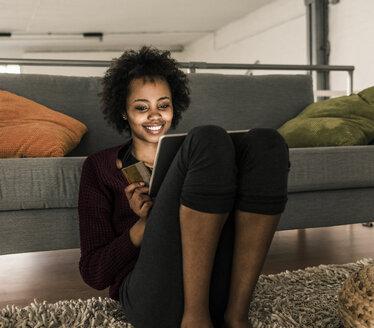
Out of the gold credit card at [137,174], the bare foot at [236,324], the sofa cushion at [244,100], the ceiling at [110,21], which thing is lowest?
the bare foot at [236,324]

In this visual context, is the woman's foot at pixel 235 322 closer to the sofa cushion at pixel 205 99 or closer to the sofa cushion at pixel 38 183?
the sofa cushion at pixel 38 183

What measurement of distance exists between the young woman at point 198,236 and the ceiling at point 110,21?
631cm

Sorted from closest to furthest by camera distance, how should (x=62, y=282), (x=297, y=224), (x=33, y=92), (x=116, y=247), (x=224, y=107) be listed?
(x=116, y=247) → (x=62, y=282) → (x=297, y=224) → (x=33, y=92) → (x=224, y=107)

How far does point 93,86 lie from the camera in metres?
2.19

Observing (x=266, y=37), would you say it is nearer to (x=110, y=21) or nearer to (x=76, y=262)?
(x=110, y=21)

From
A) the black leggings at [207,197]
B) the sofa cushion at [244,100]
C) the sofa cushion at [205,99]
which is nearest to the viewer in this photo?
the black leggings at [207,197]

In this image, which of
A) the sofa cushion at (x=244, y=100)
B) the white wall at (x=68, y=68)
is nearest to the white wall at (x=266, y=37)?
the white wall at (x=68, y=68)

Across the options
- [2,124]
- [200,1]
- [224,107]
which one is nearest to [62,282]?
[2,124]

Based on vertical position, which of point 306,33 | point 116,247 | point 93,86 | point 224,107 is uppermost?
point 306,33

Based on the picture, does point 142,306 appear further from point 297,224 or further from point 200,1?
point 200,1

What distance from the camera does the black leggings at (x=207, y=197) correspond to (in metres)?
0.80

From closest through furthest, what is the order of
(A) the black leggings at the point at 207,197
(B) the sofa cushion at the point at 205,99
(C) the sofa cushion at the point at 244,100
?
(A) the black leggings at the point at 207,197, (B) the sofa cushion at the point at 205,99, (C) the sofa cushion at the point at 244,100

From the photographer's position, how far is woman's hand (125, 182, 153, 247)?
0.94 meters

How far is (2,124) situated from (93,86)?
0.53 m
